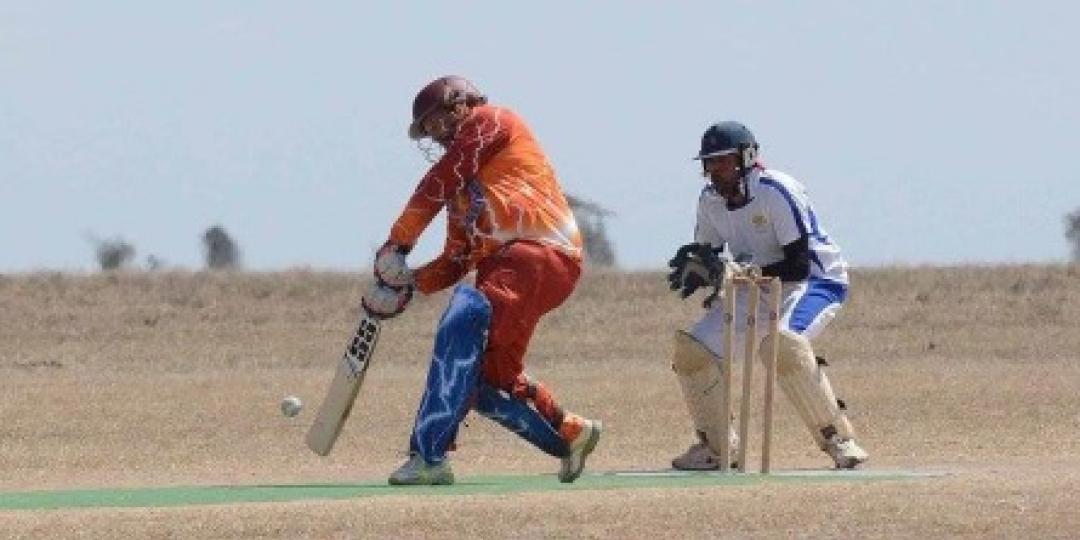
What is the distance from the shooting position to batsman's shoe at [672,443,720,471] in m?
17.8

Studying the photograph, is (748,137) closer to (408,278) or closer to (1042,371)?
(408,278)

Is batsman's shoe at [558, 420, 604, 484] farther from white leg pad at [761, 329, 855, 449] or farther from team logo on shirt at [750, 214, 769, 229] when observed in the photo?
team logo on shirt at [750, 214, 769, 229]

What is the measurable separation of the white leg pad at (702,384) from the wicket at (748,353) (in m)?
0.19

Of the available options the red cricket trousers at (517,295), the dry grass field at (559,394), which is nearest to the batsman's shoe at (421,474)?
the red cricket trousers at (517,295)

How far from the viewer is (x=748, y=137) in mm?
17578

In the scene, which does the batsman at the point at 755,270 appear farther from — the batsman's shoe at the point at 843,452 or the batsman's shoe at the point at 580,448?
the batsman's shoe at the point at 580,448

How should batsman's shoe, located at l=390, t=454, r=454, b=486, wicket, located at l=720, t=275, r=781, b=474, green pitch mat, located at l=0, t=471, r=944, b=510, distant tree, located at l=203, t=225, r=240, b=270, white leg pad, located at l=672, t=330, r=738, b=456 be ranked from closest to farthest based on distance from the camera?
green pitch mat, located at l=0, t=471, r=944, b=510 → batsman's shoe, located at l=390, t=454, r=454, b=486 → wicket, located at l=720, t=275, r=781, b=474 → white leg pad, located at l=672, t=330, r=738, b=456 → distant tree, located at l=203, t=225, r=240, b=270

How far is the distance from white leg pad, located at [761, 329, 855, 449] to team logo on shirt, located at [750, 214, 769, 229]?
55 centimetres

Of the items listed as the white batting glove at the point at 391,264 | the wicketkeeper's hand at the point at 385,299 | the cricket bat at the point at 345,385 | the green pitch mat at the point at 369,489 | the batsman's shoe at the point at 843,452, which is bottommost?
the green pitch mat at the point at 369,489

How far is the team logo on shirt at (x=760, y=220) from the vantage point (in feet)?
58.1

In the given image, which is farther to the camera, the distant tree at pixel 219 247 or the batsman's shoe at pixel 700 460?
the distant tree at pixel 219 247

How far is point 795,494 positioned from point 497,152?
2.06 m

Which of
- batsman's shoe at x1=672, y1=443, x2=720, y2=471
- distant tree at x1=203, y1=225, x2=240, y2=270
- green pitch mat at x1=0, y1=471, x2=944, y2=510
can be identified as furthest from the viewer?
distant tree at x1=203, y1=225, x2=240, y2=270

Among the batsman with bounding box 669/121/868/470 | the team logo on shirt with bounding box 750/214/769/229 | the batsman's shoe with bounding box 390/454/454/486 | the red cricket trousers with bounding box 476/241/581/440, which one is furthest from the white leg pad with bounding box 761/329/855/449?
the batsman's shoe with bounding box 390/454/454/486
